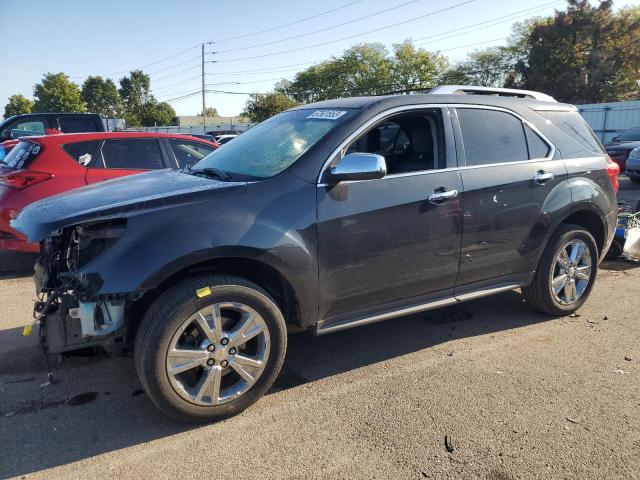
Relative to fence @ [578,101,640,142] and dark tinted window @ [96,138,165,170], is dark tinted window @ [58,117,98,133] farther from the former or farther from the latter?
fence @ [578,101,640,142]

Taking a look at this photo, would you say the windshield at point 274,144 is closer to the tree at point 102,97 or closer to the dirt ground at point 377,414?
the dirt ground at point 377,414

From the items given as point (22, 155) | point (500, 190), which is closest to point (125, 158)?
point (22, 155)

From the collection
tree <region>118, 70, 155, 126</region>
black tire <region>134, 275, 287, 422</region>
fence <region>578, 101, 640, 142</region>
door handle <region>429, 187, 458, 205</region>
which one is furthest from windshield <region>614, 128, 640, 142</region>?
tree <region>118, 70, 155, 126</region>

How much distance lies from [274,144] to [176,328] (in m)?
1.58

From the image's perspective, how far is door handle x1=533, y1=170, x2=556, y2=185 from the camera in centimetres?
415

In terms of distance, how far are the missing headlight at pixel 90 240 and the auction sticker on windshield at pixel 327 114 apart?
1.60 meters

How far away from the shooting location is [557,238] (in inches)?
173

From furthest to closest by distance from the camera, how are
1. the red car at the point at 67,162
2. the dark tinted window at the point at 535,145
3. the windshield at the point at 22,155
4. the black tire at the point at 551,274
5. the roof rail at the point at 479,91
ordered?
1. the windshield at the point at 22,155
2. the red car at the point at 67,162
3. the black tire at the point at 551,274
4. the dark tinted window at the point at 535,145
5. the roof rail at the point at 479,91

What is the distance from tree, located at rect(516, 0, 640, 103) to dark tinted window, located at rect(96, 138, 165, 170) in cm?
4621

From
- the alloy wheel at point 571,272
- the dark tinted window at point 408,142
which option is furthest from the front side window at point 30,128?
the alloy wheel at point 571,272

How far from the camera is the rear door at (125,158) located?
6254mm

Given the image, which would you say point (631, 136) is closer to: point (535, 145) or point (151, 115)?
point (535, 145)

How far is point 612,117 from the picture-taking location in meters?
25.2

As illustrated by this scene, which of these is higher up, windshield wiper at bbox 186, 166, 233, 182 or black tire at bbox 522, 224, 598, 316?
windshield wiper at bbox 186, 166, 233, 182
